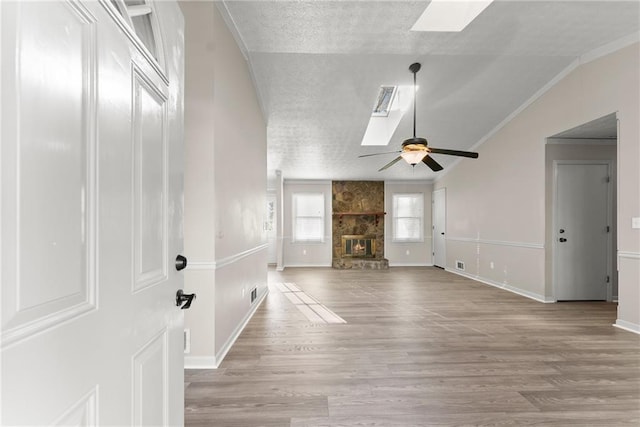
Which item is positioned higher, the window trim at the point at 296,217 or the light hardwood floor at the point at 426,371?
the window trim at the point at 296,217

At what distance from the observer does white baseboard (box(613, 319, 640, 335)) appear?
3252 mm

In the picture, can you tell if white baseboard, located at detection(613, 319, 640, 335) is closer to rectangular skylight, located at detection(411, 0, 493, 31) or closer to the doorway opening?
the doorway opening

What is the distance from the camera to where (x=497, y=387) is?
84.4 inches

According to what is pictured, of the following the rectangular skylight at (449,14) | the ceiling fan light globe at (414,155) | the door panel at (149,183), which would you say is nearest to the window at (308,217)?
the ceiling fan light globe at (414,155)

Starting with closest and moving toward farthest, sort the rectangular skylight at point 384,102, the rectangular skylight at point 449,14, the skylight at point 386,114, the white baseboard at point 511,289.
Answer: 1. the rectangular skylight at point 449,14
2. the white baseboard at point 511,289
3. the skylight at point 386,114
4. the rectangular skylight at point 384,102

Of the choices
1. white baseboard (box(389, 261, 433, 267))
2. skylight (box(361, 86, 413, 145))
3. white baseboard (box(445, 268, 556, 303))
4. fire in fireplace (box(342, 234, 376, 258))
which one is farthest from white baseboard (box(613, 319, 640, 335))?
fire in fireplace (box(342, 234, 376, 258))

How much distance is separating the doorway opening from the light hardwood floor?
58cm

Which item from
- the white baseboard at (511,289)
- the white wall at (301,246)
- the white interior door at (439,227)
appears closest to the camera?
Result: the white baseboard at (511,289)

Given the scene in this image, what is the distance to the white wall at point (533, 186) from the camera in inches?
134

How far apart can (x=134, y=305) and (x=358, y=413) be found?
1.63 m

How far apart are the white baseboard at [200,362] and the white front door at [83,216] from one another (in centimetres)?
152

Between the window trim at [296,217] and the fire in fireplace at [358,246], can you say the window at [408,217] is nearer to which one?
the fire in fireplace at [358,246]

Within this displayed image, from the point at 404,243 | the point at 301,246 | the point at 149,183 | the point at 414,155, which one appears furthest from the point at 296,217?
the point at 149,183

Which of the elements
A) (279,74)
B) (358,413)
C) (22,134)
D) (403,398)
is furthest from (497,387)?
(279,74)
